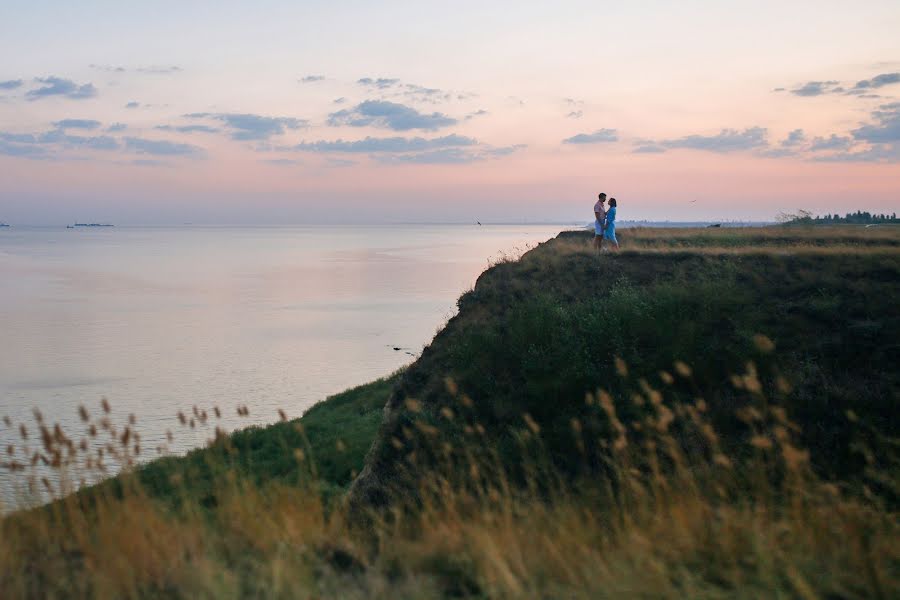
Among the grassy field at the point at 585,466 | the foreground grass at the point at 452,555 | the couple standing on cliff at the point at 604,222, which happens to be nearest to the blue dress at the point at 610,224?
the couple standing on cliff at the point at 604,222

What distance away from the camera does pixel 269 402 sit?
40.6 metres

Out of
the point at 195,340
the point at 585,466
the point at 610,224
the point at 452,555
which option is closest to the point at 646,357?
the point at 585,466

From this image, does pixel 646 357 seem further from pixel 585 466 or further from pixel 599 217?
pixel 599 217

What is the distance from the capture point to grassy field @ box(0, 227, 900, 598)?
537 cm

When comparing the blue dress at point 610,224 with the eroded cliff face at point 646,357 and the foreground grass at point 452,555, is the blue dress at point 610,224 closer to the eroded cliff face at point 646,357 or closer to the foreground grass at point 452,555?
the eroded cliff face at point 646,357

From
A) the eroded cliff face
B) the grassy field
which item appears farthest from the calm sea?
the eroded cliff face

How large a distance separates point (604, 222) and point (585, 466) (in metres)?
15.5

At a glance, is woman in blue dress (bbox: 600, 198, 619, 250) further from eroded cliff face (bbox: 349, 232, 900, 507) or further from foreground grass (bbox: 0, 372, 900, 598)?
foreground grass (bbox: 0, 372, 900, 598)

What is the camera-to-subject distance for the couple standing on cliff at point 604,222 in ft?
84.8

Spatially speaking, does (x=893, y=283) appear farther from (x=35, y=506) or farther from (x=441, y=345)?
(x=35, y=506)

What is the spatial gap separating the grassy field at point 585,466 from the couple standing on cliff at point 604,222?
3338 mm

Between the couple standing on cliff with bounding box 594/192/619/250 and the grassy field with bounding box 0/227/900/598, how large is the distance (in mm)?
3338

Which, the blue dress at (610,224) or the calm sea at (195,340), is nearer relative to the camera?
the blue dress at (610,224)

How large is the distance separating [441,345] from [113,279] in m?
109
